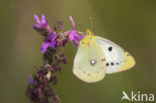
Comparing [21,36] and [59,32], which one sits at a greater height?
[21,36]

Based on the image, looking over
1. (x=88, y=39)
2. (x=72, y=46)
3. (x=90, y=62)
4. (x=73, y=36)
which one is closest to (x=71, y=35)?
(x=73, y=36)

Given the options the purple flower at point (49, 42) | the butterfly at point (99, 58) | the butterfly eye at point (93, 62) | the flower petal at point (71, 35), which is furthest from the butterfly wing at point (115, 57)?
the purple flower at point (49, 42)

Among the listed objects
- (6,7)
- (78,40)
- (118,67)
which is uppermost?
(6,7)

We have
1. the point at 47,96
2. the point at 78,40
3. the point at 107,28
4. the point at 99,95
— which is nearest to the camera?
the point at 47,96

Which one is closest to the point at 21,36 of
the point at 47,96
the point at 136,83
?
the point at 136,83

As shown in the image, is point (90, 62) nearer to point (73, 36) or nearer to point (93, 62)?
point (93, 62)

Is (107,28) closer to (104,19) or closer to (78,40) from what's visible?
(104,19)

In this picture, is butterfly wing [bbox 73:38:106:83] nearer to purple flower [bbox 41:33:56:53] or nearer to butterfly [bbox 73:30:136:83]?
butterfly [bbox 73:30:136:83]
